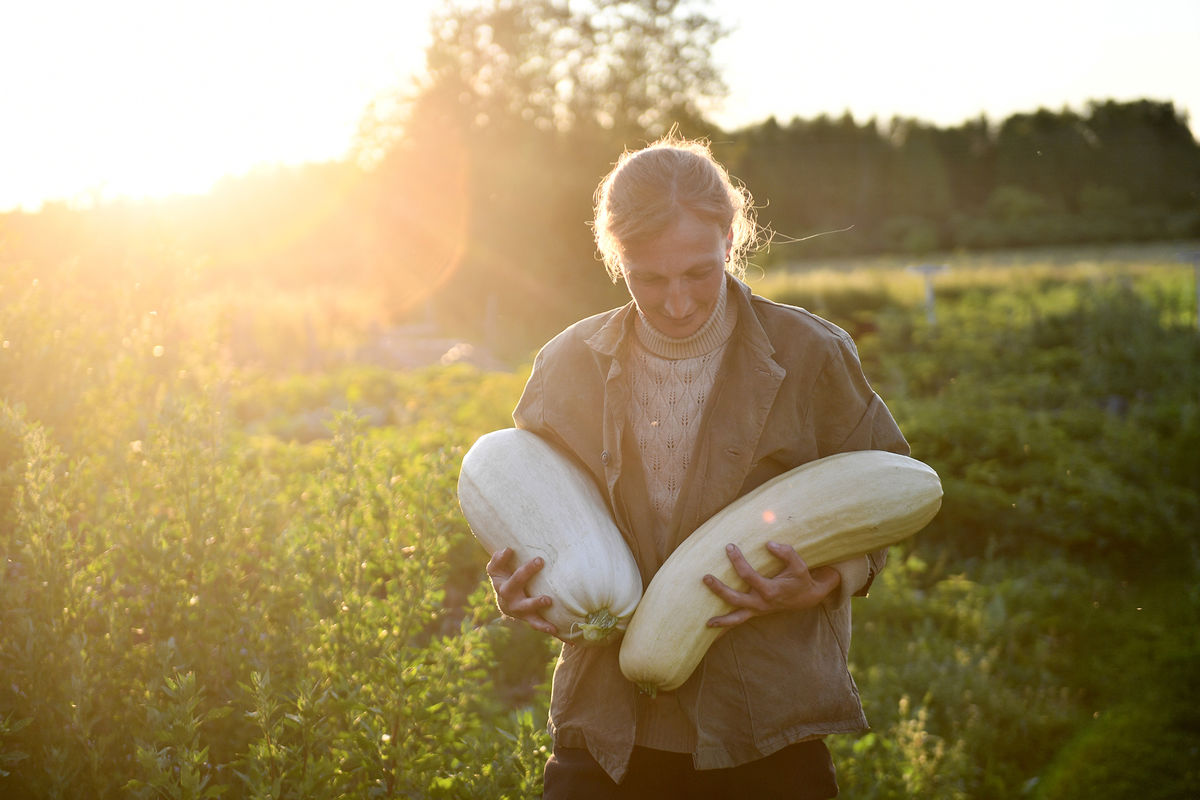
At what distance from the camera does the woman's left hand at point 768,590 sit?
6.64 feet

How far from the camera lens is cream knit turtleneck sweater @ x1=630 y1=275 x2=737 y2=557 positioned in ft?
7.33

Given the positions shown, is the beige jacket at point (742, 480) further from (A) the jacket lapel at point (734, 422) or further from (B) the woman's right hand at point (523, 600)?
(B) the woman's right hand at point (523, 600)

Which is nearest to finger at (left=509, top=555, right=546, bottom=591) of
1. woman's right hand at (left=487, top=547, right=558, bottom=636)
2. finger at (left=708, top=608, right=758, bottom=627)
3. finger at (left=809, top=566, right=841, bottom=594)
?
woman's right hand at (left=487, top=547, right=558, bottom=636)

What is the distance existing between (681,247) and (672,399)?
404 millimetres

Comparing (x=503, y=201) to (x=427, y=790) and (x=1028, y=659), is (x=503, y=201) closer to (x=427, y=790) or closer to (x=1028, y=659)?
(x=1028, y=659)

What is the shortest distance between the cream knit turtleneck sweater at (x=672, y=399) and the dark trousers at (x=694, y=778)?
0.51 meters

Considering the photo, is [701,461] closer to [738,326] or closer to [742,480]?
[742,480]

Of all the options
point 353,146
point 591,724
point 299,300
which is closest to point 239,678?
point 591,724

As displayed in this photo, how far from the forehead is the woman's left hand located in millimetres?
641

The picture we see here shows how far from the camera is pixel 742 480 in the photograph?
7.11 ft

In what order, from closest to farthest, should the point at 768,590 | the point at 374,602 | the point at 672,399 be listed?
the point at 768,590 → the point at 672,399 → the point at 374,602

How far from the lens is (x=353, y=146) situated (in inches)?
1256

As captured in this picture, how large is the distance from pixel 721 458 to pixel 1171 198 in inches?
2516

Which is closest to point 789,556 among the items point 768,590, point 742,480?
point 768,590
